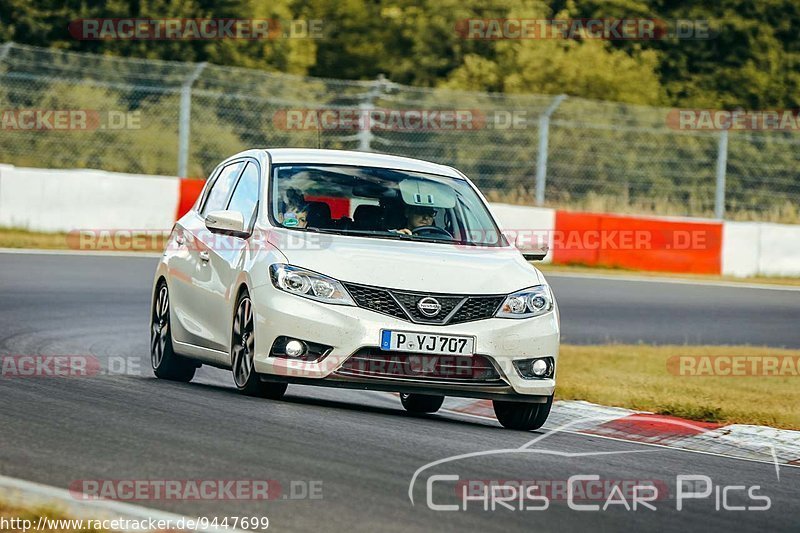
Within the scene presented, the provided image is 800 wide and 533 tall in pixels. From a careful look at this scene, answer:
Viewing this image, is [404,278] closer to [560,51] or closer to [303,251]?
[303,251]

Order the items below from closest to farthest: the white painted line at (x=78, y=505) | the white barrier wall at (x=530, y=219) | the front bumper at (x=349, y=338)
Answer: the white painted line at (x=78, y=505)
the front bumper at (x=349, y=338)
the white barrier wall at (x=530, y=219)

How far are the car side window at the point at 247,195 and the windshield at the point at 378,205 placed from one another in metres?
0.17

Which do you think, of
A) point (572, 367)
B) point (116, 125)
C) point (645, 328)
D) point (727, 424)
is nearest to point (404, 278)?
point (727, 424)

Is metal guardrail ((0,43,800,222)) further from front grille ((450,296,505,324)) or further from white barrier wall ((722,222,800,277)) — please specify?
front grille ((450,296,505,324))

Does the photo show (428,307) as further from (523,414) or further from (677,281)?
(677,281)

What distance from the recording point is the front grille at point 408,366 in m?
8.78

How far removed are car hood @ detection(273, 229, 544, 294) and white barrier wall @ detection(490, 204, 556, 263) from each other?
1628cm

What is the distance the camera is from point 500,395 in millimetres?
9094

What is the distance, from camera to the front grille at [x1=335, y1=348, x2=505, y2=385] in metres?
8.78

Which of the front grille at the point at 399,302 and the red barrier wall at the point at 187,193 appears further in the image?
the red barrier wall at the point at 187,193

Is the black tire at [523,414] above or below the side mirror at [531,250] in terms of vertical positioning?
below

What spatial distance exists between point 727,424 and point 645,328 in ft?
24.8

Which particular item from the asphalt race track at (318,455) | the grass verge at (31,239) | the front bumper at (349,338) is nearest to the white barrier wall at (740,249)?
the grass verge at (31,239)

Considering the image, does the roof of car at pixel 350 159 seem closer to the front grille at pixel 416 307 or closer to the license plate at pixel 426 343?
the front grille at pixel 416 307
